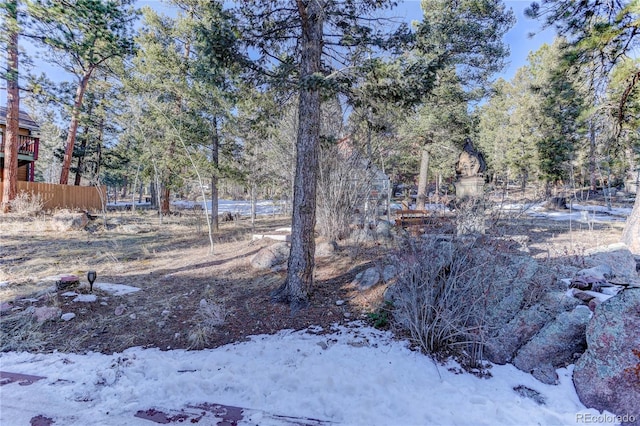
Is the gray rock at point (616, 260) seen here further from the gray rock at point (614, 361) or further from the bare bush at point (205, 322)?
the bare bush at point (205, 322)

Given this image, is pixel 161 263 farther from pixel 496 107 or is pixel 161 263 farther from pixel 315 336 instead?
pixel 496 107

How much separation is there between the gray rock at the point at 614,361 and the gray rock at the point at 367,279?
2464 millimetres

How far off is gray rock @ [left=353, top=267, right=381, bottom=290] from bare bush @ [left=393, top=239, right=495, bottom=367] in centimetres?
130

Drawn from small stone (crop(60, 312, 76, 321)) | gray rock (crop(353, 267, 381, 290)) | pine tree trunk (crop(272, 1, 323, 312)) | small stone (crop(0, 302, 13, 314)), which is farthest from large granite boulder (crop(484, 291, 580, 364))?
small stone (crop(0, 302, 13, 314))

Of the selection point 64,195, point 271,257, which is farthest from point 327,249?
point 64,195

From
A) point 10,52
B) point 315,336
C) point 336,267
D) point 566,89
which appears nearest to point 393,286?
point 315,336

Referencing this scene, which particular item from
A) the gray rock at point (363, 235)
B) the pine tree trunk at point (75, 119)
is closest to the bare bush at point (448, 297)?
the gray rock at point (363, 235)

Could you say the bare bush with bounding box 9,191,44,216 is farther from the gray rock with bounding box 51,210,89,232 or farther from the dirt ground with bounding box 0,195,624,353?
the dirt ground with bounding box 0,195,624,353

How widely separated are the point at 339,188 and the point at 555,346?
5.27 metres

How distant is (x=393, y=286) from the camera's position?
154 inches

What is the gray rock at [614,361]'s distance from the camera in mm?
2127

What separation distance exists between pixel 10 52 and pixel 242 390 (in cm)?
1556

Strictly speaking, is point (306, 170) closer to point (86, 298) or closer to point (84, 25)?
point (86, 298)

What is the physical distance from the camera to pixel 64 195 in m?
15.3
